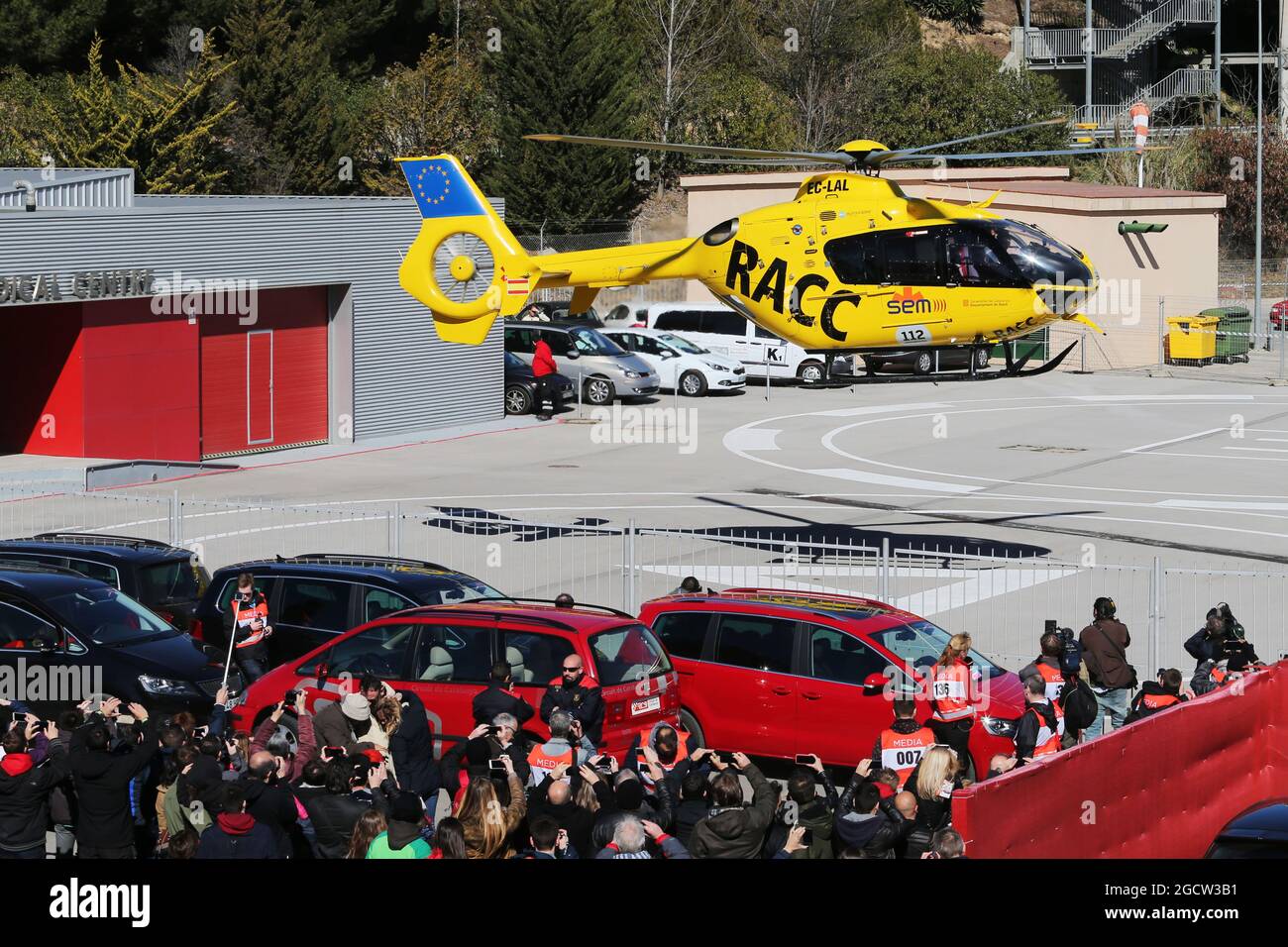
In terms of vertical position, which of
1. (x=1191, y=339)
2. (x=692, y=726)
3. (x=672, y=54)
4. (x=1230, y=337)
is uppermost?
(x=672, y=54)

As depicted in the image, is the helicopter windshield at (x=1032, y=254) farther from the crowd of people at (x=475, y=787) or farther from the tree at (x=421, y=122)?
the tree at (x=421, y=122)

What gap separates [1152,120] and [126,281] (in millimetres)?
62371

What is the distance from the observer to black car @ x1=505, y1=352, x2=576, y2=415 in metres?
39.9

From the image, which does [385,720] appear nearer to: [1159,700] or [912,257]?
[1159,700]

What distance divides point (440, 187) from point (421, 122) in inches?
1660

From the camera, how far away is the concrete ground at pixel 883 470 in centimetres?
2655

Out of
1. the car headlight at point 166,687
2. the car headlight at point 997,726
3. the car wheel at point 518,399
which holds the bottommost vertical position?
the car headlight at point 997,726

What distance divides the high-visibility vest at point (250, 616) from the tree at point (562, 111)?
165 feet

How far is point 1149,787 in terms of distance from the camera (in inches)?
440

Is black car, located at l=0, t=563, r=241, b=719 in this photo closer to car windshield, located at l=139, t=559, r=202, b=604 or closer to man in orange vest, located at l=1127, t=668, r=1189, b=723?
car windshield, located at l=139, t=559, r=202, b=604

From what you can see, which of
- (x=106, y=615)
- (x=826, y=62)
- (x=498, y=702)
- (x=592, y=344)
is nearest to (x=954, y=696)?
(x=498, y=702)

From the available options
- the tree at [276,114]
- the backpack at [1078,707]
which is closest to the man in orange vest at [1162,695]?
the backpack at [1078,707]

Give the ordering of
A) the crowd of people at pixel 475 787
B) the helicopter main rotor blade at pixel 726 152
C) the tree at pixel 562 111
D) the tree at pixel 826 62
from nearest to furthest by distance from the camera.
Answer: the crowd of people at pixel 475 787 < the helicopter main rotor blade at pixel 726 152 < the tree at pixel 562 111 < the tree at pixel 826 62

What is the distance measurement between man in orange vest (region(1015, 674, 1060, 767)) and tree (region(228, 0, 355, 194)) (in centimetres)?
5398
